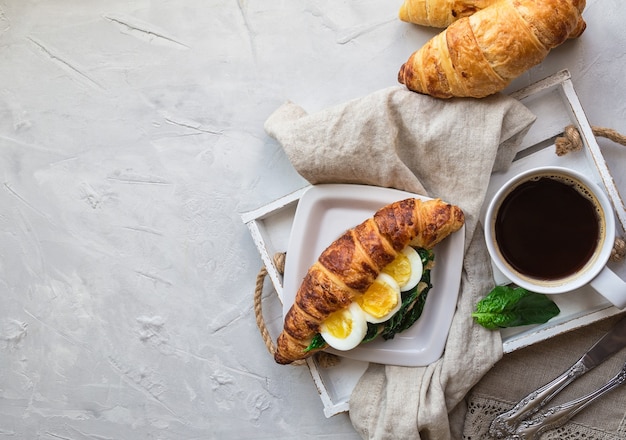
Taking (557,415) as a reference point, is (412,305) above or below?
above

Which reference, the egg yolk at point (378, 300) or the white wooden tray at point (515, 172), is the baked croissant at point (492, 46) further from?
the egg yolk at point (378, 300)

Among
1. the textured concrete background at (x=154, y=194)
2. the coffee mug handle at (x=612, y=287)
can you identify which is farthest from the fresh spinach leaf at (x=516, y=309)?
the textured concrete background at (x=154, y=194)

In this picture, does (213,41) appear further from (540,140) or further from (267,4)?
(540,140)

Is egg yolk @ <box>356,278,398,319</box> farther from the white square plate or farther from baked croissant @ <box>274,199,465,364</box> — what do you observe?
the white square plate

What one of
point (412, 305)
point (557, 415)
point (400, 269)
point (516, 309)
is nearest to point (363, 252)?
point (400, 269)

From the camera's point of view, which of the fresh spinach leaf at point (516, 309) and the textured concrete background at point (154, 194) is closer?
the fresh spinach leaf at point (516, 309)

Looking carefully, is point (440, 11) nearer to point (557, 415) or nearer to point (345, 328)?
point (345, 328)

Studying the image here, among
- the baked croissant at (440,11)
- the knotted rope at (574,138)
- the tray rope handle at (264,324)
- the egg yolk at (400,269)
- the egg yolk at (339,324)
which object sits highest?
the baked croissant at (440,11)
